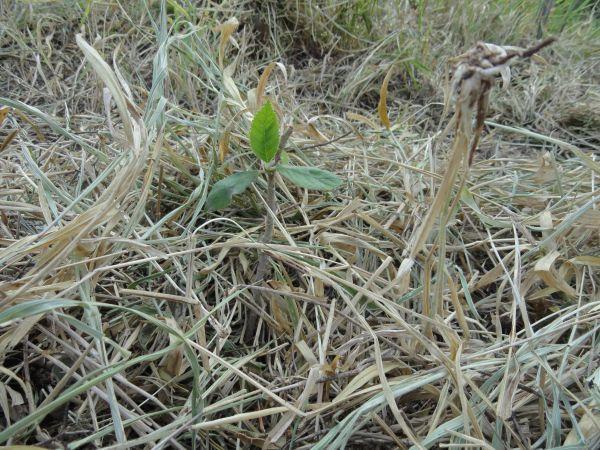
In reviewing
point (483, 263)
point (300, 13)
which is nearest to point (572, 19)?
point (300, 13)

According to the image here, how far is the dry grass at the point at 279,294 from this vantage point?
515 millimetres

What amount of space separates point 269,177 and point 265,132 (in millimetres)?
66

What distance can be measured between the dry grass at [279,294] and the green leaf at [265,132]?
0.35 feet

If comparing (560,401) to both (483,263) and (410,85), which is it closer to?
(483,263)

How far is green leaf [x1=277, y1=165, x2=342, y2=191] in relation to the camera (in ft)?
2.18

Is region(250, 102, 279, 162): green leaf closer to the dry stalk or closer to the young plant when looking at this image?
the young plant

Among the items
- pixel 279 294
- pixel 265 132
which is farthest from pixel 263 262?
pixel 265 132

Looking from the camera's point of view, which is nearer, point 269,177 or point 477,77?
point 477,77

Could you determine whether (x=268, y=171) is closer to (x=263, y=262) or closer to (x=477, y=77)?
(x=263, y=262)

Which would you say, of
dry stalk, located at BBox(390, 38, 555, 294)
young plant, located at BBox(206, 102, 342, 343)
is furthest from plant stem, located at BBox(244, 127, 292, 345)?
dry stalk, located at BBox(390, 38, 555, 294)

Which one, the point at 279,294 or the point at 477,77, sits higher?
the point at 477,77

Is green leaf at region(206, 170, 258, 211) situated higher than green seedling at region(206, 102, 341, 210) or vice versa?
green seedling at region(206, 102, 341, 210)

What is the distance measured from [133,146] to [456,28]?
1.53m

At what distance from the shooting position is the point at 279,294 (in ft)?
2.03
